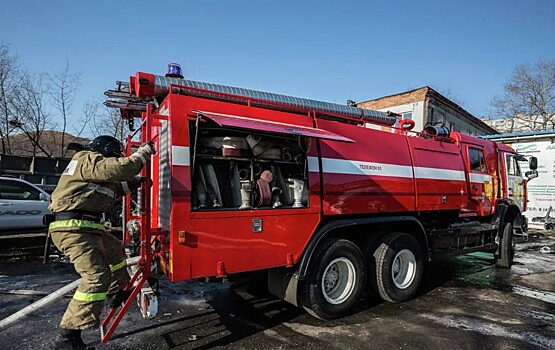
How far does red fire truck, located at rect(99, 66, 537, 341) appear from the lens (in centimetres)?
353

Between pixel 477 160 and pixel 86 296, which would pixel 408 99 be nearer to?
pixel 477 160

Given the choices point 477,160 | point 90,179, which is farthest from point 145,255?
point 477,160

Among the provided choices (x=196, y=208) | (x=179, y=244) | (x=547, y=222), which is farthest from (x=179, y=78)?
(x=547, y=222)

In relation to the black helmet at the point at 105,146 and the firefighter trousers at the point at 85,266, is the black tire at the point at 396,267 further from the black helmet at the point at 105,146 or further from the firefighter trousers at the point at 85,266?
the black helmet at the point at 105,146

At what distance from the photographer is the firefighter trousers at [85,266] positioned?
125 inches

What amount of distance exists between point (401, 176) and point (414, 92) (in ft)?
54.2

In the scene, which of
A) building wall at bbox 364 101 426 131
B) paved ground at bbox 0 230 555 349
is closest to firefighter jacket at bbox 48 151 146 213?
paved ground at bbox 0 230 555 349

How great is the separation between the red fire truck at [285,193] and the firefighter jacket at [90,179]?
385 millimetres

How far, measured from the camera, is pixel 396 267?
541cm

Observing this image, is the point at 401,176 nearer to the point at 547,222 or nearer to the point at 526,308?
the point at 526,308

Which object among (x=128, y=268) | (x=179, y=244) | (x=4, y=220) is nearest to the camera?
(x=179, y=244)

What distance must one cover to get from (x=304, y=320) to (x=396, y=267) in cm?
177

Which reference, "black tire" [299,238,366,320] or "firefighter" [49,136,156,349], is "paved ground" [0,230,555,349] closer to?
"black tire" [299,238,366,320]

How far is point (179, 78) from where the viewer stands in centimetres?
408
